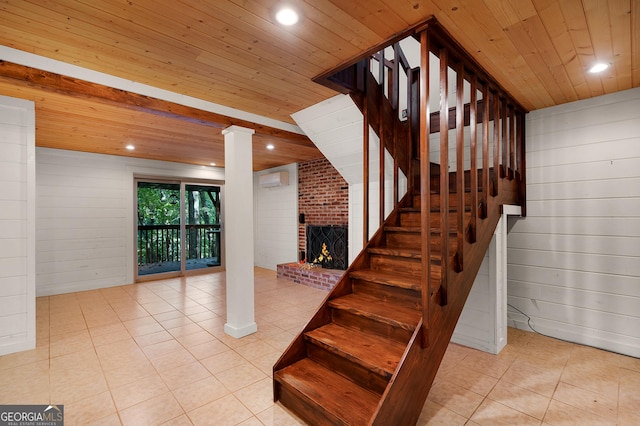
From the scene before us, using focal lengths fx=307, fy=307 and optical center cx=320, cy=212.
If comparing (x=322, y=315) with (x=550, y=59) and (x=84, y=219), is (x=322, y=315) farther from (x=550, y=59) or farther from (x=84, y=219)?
(x=84, y=219)

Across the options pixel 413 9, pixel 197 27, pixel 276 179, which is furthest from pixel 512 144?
pixel 276 179

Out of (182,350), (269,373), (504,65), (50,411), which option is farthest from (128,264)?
(504,65)

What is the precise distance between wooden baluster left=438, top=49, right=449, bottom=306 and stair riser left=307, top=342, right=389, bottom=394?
631mm

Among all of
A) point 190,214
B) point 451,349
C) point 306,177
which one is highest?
point 306,177

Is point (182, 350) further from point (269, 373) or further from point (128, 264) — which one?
point (128, 264)

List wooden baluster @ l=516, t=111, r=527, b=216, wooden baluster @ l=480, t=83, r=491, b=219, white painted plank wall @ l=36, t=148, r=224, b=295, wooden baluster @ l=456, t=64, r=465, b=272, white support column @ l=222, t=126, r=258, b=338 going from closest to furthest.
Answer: wooden baluster @ l=456, t=64, r=465, b=272 < wooden baluster @ l=480, t=83, r=491, b=219 < white support column @ l=222, t=126, r=258, b=338 < wooden baluster @ l=516, t=111, r=527, b=216 < white painted plank wall @ l=36, t=148, r=224, b=295

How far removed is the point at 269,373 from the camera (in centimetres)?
255

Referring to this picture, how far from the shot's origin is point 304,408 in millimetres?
1945

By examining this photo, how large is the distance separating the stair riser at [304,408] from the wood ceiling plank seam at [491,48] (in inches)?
93.6

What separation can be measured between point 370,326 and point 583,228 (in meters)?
2.54

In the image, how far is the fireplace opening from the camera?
570 cm

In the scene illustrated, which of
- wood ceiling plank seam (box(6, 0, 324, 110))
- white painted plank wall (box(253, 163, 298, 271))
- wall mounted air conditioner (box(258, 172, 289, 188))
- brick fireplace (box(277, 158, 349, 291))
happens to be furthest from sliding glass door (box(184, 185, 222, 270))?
wood ceiling plank seam (box(6, 0, 324, 110))

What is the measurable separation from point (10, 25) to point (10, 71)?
0.43 meters

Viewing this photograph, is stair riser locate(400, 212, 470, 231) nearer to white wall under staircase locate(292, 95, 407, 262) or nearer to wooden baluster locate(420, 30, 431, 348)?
white wall under staircase locate(292, 95, 407, 262)
